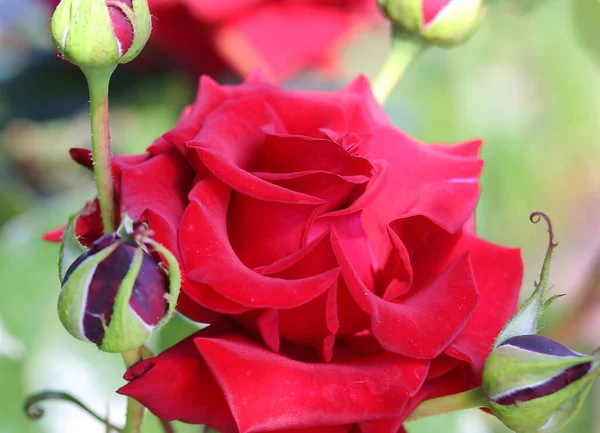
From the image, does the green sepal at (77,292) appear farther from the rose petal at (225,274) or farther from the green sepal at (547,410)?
the green sepal at (547,410)

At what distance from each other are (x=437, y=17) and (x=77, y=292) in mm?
378

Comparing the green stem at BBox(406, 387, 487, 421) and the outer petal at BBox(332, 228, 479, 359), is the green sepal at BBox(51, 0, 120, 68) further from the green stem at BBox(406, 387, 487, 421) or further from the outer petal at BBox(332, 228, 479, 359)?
the green stem at BBox(406, 387, 487, 421)

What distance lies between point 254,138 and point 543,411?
24 centimetres

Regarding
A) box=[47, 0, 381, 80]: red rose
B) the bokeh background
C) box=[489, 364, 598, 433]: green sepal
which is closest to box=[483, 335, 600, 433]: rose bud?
box=[489, 364, 598, 433]: green sepal

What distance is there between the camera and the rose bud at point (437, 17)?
62 centimetres

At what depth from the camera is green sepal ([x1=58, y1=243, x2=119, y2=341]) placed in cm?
38

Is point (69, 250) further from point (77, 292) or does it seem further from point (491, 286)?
point (491, 286)

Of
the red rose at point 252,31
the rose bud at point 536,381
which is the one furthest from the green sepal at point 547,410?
the red rose at point 252,31

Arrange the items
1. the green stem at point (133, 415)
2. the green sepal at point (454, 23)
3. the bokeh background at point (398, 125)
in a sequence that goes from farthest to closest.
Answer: the bokeh background at point (398, 125), the green sepal at point (454, 23), the green stem at point (133, 415)

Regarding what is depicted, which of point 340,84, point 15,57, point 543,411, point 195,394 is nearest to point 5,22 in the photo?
point 15,57

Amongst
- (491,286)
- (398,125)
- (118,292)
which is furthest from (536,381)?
(398,125)

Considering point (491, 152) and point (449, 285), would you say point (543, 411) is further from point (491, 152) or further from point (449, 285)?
point (491, 152)

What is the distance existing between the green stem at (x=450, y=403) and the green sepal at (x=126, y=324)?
0.17m

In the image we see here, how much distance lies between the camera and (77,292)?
0.38 m
